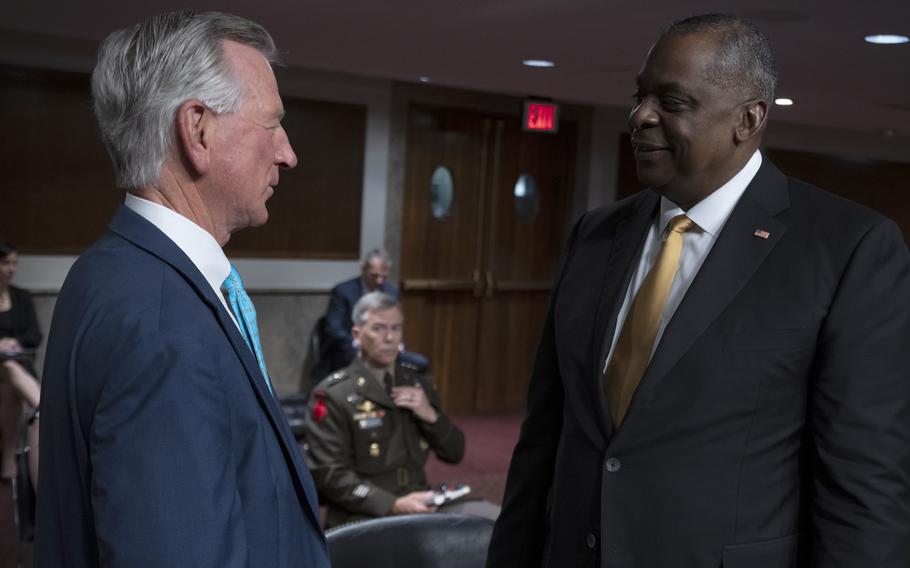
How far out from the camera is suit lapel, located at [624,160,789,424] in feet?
4.63

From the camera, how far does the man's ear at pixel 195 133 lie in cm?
117

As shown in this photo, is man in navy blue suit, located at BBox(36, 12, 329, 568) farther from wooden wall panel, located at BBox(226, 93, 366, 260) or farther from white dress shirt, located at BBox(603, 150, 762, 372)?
wooden wall panel, located at BBox(226, 93, 366, 260)

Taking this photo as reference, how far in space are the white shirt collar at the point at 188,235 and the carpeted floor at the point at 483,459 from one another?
4126 millimetres

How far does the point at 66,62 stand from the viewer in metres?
6.18

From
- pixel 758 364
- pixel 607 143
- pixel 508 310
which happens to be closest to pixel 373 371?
pixel 758 364

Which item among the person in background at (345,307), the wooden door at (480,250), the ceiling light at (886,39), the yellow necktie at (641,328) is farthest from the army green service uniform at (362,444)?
the wooden door at (480,250)

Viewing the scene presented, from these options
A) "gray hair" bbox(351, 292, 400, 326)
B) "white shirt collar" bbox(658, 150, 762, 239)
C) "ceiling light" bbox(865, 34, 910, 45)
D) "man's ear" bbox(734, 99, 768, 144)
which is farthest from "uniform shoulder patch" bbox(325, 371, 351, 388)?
"ceiling light" bbox(865, 34, 910, 45)

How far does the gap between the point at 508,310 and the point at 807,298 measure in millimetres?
6911

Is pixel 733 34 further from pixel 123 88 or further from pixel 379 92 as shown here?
pixel 379 92

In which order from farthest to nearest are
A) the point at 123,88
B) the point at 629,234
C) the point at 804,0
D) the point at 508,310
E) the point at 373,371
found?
1. the point at 508,310
2. the point at 373,371
3. the point at 804,0
4. the point at 629,234
5. the point at 123,88

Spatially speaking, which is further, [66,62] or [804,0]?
[66,62]

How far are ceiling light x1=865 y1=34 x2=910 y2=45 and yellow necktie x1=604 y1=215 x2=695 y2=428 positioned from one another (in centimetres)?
279

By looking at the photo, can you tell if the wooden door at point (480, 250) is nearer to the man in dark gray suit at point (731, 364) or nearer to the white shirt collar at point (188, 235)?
the man in dark gray suit at point (731, 364)

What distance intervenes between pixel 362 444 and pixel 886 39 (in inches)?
104
